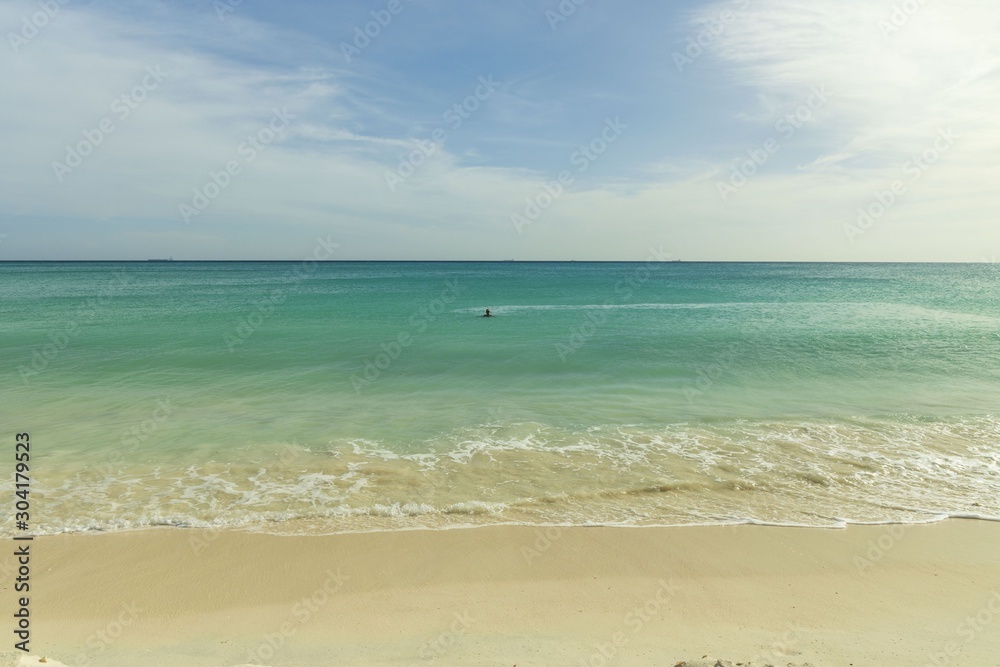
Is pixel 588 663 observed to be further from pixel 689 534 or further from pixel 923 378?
pixel 923 378

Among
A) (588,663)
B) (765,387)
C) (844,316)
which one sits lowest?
(588,663)

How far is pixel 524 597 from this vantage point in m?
5.98

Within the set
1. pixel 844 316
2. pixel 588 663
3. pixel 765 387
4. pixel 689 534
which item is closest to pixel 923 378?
pixel 765 387

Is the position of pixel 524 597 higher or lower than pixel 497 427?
lower

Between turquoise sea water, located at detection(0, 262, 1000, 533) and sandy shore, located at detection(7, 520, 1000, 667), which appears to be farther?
turquoise sea water, located at detection(0, 262, 1000, 533)

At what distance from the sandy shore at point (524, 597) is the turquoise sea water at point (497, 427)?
0.60m

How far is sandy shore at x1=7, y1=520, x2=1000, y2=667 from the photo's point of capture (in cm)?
504

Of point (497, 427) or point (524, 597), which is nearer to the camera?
point (524, 597)

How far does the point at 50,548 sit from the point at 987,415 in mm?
18951

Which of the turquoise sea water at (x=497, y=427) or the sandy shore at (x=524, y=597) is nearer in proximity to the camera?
the sandy shore at (x=524, y=597)

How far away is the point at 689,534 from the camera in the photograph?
24.2 ft

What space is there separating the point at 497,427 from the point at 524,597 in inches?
234

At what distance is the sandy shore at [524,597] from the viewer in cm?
504

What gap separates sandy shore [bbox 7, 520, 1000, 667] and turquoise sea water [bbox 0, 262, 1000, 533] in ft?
1.96
